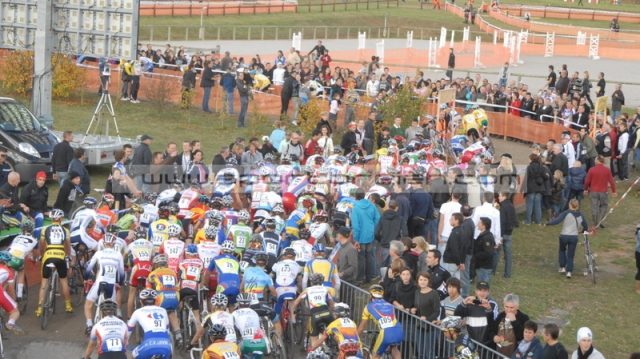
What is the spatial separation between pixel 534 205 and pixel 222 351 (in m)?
13.1

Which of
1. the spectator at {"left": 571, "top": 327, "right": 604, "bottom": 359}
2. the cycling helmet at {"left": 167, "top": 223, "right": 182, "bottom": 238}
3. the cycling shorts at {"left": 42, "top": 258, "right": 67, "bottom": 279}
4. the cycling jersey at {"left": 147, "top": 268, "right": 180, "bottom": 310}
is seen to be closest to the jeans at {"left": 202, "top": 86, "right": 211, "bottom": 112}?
the cycling helmet at {"left": 167, "top": 223, "right": 182, "bottom": 238}

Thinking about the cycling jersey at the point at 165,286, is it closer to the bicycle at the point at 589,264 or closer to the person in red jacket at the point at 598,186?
the bicycle at the point at 589,264

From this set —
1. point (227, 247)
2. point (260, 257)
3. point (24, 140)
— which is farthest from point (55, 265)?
point (24, 140)

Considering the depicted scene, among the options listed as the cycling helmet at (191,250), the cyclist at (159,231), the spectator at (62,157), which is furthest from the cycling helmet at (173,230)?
the spectator at (62,157)

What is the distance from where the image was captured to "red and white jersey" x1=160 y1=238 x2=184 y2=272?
1691 cm

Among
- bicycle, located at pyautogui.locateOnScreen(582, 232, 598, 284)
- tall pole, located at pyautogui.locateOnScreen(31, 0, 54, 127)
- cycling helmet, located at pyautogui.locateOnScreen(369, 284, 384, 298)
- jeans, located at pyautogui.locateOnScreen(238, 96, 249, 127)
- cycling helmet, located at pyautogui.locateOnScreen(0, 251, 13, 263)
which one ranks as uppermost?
tall pole, located at pyautogui.locateOnScreen(31, 0, 54, 127)

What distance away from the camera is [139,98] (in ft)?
119

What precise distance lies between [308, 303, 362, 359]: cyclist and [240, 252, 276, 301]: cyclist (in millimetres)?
1423

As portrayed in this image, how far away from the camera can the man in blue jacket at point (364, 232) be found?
64.1 ft

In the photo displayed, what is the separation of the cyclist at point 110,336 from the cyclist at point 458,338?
415 centimetres

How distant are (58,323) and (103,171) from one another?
34.3 feet

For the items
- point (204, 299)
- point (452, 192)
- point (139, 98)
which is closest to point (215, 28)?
point (139, 98)

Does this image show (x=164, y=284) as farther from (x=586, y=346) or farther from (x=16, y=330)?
(x=586, y=346)

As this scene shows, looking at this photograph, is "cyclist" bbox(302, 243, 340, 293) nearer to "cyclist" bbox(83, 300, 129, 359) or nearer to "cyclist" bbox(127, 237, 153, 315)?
"cyclist" bbox(127, 237, 153, 315)
